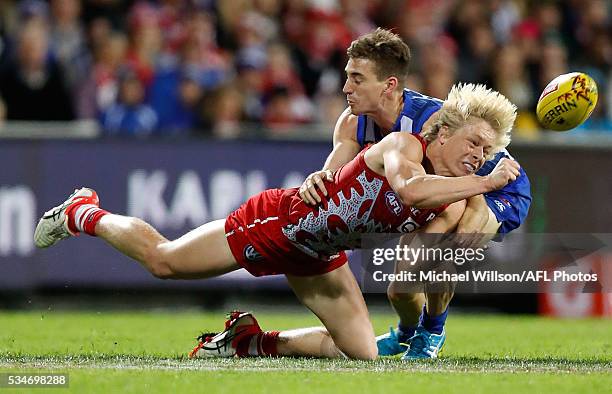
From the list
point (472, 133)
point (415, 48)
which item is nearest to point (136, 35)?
point (415, 48)

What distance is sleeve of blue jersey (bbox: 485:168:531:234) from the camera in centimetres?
880

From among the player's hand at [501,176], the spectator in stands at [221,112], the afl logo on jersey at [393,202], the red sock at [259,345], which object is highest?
the player's hand at [501,176]

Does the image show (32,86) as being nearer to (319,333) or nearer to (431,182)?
(319,333)

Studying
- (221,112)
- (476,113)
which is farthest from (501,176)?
(221,112)

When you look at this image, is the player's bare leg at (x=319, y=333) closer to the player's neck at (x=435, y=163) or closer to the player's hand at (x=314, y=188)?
the player's hand at (x=314, y=188)

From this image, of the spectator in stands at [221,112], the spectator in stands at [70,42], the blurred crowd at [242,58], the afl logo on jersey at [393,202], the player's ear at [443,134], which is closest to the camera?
the afl logo on jersey at [393,202]

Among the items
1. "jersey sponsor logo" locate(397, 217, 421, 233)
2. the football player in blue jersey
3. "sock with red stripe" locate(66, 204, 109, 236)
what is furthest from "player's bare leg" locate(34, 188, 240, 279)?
"jersey sponsor logo" locate(397, 217, 421, 233)

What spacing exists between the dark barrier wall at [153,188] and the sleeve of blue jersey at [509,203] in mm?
4252

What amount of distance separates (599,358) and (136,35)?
7.68 meters

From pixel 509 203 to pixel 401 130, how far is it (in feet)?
3.27

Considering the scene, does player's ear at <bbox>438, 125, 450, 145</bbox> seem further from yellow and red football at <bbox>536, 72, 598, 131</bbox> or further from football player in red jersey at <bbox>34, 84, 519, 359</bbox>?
yellow and red football at <bbox>536, 72, 598, 131</bbox>

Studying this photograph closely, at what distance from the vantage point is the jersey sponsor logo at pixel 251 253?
8109mm

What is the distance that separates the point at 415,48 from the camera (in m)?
15.6

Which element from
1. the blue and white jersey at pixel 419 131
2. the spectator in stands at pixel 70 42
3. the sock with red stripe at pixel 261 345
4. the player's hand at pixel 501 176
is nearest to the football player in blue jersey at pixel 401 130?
the blue and white jersey at pixel 419 131
